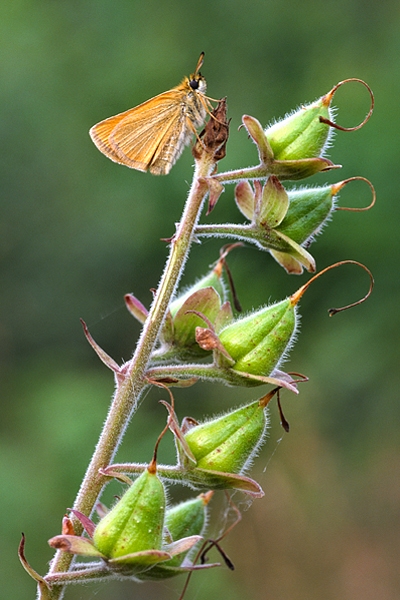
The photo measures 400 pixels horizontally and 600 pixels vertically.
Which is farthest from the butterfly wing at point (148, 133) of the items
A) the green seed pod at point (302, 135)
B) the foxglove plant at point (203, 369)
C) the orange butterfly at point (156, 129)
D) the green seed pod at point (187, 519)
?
the green seed pod at point (187, 519)

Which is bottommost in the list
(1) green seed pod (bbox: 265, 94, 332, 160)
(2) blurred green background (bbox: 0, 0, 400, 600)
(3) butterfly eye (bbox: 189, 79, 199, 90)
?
(2) blurred green background (bbox: 0, 0, 400, 600)

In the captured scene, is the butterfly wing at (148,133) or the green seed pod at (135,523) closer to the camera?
the green seed pod at (135,523)

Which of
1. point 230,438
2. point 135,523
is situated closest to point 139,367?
point 230,438

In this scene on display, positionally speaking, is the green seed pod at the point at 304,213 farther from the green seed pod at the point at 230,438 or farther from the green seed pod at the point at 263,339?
the green seed pod at the point at 230,438

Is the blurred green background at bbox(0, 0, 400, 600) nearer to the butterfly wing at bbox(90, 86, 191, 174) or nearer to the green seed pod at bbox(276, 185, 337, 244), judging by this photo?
the butterfly wing at bbox(90, 86, 191, 174)

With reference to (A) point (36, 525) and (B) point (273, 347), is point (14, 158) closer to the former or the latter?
(A) point (36, 525)

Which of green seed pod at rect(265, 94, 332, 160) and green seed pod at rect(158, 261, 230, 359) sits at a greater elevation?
green seed pod at rect(265, 94, 332, 160)

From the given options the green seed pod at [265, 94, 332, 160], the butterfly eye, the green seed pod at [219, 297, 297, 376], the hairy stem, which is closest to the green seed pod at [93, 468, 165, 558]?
the hairy stem

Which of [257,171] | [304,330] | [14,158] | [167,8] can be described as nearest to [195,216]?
[257,171]
